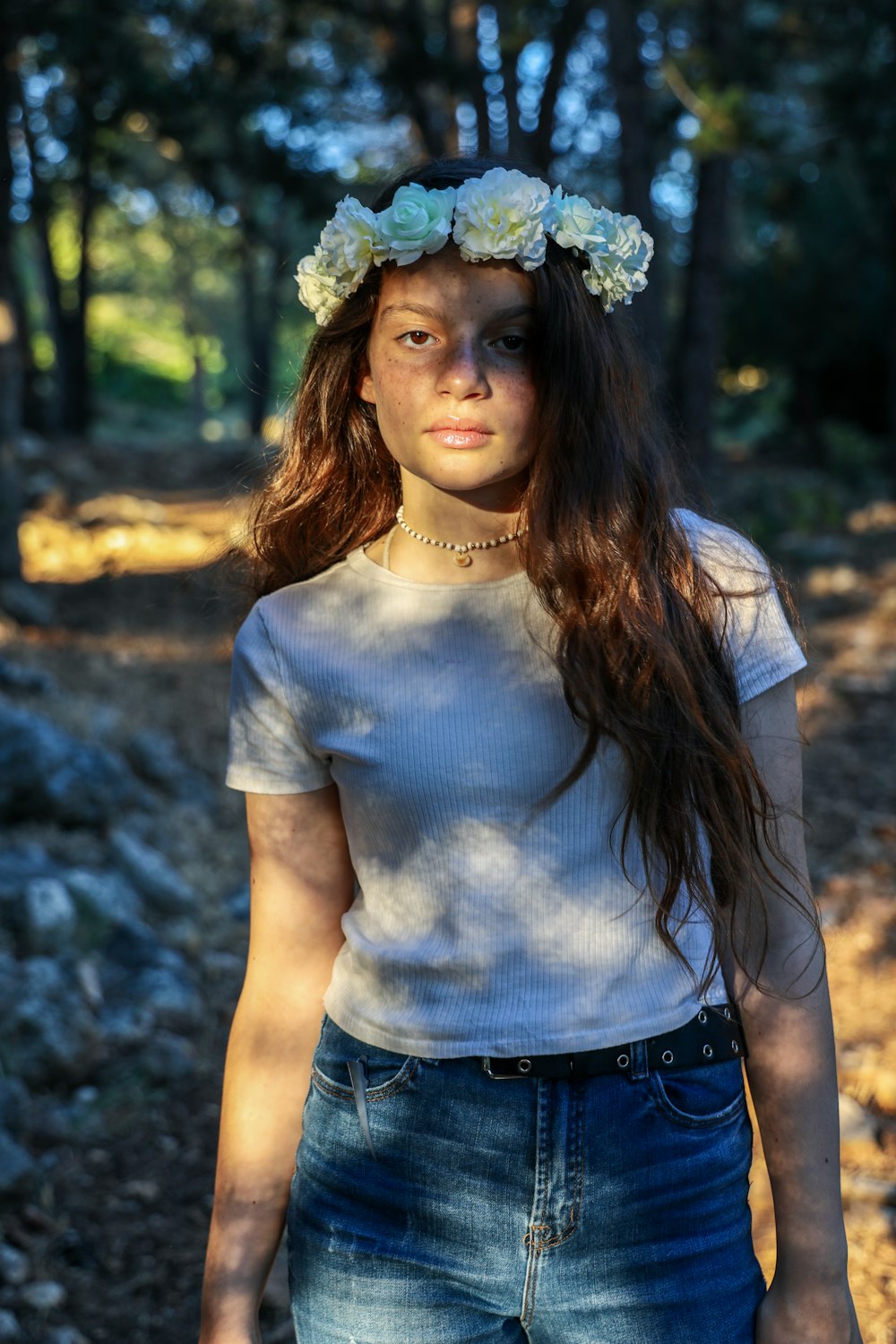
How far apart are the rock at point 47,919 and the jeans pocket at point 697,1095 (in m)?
2.76

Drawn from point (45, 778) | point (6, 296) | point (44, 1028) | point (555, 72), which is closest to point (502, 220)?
point (44, 1028)

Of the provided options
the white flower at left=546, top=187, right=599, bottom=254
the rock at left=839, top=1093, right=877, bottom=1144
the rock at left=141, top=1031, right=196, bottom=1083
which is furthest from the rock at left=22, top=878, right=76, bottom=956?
the white flower at left=546, top=187, right=599, bottom=254

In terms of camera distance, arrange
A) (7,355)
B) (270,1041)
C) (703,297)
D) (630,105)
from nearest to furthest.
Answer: (270,1041) < (7,355) < (630,105) < (703,297)

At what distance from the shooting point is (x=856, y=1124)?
314 cm

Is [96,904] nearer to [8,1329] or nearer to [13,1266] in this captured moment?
[13,1266]

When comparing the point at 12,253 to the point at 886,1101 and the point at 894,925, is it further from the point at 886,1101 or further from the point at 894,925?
the point at 886,1101

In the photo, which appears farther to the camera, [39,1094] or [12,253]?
[12,253]

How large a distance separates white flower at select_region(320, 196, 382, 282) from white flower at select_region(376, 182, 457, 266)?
0.10 feet

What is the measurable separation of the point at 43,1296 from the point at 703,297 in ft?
27.7

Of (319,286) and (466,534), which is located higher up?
(319,286)

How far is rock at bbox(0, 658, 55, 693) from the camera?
6.07 meters

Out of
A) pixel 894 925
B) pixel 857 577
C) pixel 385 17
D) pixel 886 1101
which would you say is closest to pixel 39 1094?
pixel 886 1101

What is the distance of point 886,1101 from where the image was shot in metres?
3.32

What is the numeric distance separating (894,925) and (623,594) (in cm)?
332
